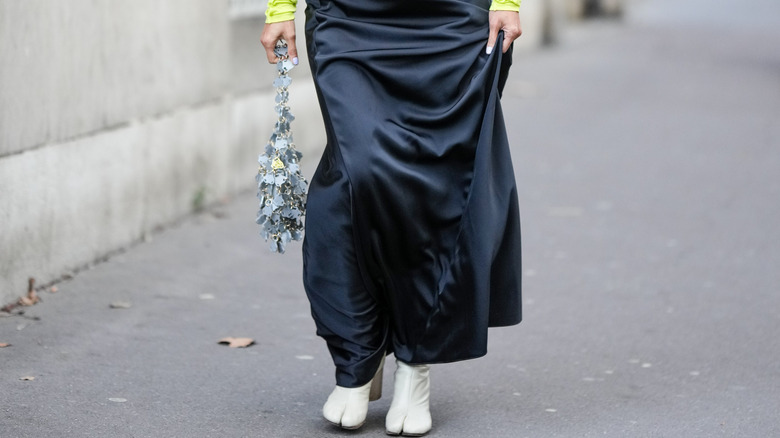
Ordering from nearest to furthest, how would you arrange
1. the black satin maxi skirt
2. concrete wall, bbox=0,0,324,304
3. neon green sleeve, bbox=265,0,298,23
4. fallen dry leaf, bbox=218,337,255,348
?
the black satin maxi skirt → neon green sleeve, bbox=265,0,298,23 → fallen dry leaf, bbox=218,337,255,348 → concrete wall, bbox=0,0,324,304

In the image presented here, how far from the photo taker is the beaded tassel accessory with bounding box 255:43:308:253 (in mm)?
3668

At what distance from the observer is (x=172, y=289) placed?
542 cm

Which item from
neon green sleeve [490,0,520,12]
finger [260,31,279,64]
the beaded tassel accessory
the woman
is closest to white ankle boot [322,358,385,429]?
the woman

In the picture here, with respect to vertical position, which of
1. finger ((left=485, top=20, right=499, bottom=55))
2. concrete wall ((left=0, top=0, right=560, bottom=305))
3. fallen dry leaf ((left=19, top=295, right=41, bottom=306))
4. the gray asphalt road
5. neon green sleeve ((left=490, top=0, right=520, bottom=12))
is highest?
neon green sleeve ((left=490, top=0, right=520, bottom=12))

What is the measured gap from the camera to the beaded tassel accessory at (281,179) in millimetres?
3668

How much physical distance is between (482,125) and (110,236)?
2791mm

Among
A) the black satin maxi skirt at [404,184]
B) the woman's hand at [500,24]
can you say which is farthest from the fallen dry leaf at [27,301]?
the woman's hand at [500,24]

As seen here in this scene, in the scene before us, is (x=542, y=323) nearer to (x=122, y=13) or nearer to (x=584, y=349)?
(x=584, y=349)

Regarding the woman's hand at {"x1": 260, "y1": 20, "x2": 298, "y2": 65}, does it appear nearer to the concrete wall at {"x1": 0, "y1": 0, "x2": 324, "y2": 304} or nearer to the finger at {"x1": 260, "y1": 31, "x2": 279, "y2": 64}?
the finger at {"x1": 260, "y1": 31, "x2": 279, "y2": 64}

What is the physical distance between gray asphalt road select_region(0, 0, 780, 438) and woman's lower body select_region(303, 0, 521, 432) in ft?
1.29

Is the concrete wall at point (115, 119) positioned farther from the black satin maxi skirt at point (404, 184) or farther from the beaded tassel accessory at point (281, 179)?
the black satin maxi skirt at point (404, 184)

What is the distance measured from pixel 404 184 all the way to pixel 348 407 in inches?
27.4

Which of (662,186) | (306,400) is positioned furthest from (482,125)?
(662,186)

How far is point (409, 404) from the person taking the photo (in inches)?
144
